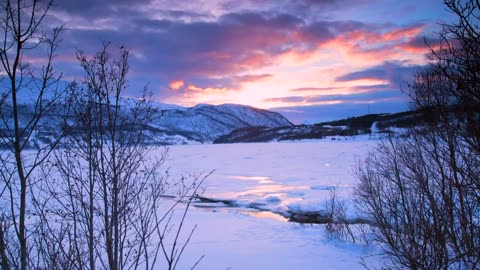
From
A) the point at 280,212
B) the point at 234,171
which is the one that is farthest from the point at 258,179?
the point at 280,212

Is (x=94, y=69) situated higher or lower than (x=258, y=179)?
higher

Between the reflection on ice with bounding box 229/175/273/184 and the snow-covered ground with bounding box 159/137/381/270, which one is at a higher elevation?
the reflection on ice with bounding box 229/175/273/184

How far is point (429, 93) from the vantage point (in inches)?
434

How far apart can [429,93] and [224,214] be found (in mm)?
12504

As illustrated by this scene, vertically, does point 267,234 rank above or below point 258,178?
below

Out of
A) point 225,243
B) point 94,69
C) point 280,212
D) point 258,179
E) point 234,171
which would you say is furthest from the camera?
point 234,171

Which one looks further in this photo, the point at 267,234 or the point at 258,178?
the point at 258,178

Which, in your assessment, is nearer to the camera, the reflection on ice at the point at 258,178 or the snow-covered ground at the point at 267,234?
the snow-covered ground at the point at 267,234

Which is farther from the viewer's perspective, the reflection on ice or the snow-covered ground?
the reflection on ice

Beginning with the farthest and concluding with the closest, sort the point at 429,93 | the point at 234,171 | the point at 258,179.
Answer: the point at 234,171
the point at 258,179
the point at 429,93

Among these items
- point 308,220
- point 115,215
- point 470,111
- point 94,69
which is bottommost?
point 308,220

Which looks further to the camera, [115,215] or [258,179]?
[258,179]

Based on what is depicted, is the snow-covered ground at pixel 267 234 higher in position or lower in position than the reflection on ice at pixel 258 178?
lower

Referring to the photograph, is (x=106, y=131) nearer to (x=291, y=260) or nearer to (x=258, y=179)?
(x=291, y=260)
